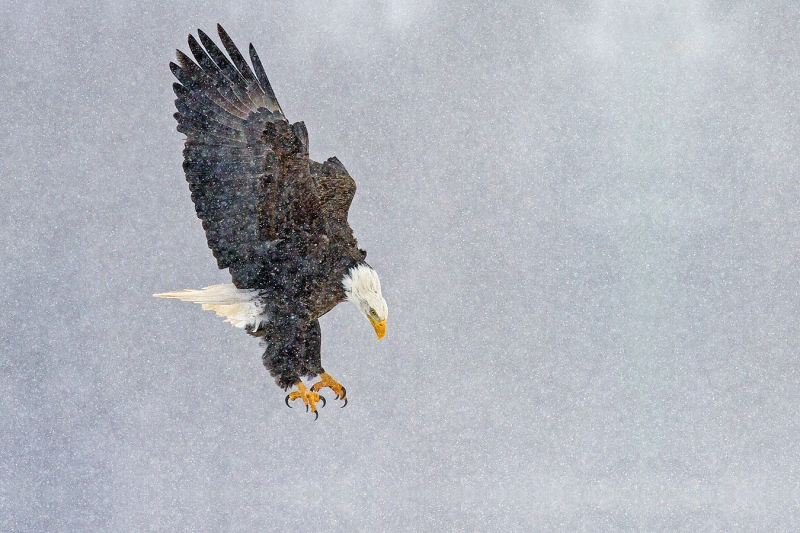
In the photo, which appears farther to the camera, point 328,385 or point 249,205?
point 328,385

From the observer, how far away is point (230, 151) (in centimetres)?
644

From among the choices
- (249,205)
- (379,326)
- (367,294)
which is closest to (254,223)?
(249,205)

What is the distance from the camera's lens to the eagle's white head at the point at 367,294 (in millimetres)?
6328

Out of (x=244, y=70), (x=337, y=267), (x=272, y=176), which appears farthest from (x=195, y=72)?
(x=337, y=267)

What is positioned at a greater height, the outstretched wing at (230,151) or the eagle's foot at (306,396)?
the outstretched wing at (230,151)

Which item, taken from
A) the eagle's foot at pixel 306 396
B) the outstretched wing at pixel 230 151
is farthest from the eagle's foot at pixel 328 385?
the outstretched wing at pixel 230 151

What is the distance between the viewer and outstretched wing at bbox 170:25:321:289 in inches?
251

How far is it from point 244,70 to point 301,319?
4.48 ft

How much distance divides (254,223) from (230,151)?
1.32ft

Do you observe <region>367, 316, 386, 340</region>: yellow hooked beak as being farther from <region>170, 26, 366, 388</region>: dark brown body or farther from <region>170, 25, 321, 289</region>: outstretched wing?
<region>170, 25, 321, 289</region>: outstretched wing

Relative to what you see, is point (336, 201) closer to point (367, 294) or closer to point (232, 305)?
point (367, 294)

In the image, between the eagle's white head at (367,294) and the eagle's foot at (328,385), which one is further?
the eagle's foot at (328,385)

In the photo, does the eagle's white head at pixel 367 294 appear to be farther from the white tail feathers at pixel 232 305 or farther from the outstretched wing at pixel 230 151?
the white tail feathers at pixel 232 305

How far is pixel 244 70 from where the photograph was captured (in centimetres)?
648
